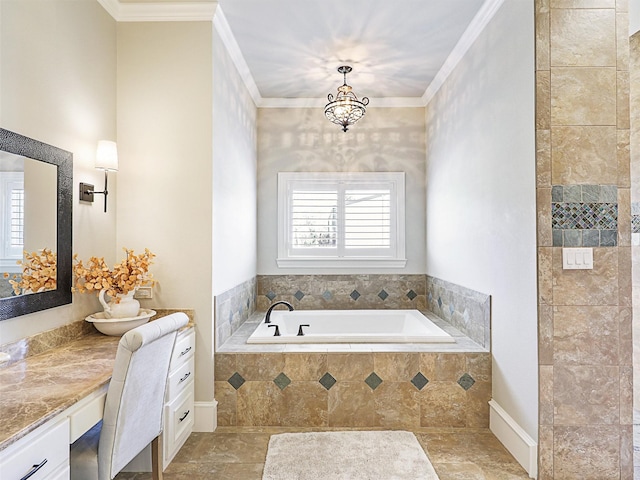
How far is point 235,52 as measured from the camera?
3404 mm

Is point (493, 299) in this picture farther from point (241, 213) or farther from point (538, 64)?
point (241, 213)

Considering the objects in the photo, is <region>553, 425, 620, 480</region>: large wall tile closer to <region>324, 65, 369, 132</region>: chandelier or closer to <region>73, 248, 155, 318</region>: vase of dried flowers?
<region>73, 248, 155, 318</region>: vase of dried flowers

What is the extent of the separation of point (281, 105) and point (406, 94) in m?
1.26

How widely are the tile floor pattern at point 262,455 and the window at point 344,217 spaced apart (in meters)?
1.99

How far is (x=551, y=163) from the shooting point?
2.30m

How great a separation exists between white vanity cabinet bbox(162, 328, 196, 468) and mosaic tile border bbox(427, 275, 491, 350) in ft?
6.35

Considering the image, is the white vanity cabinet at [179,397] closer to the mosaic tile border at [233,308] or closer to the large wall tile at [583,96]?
the mosaic tile border at [233,308]

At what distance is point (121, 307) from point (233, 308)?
1046 mm

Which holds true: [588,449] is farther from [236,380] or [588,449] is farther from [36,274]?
[36,274]

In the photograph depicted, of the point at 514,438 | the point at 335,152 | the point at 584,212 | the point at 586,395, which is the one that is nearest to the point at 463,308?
the point at 514,438

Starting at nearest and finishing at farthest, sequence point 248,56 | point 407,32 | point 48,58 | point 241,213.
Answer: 1. point 48,58
2. point 407,32
3. point 248,56
4. point 241,213

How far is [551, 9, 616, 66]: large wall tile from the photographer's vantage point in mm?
2309

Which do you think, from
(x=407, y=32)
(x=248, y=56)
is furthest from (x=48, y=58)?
(x=407, y=32)

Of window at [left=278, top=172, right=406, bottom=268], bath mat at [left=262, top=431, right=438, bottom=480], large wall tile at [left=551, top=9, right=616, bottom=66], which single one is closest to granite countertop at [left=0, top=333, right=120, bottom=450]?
bath mat at [left=262, top=431, right=438, bottom=480]
